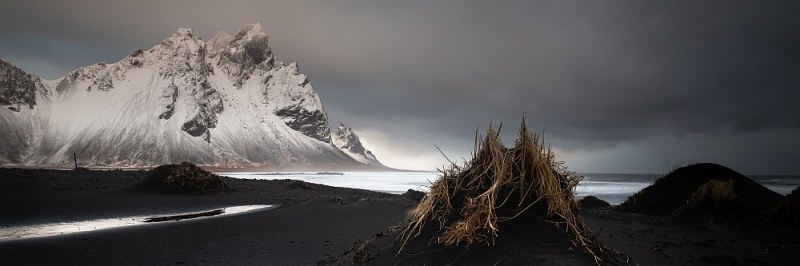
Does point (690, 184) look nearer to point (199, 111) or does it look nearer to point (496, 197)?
point (496, 197)

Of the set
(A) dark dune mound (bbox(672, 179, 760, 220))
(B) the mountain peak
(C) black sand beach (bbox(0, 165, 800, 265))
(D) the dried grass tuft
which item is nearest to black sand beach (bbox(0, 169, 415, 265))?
(C) black sand beach (bbox(0, 165, 800, 265))

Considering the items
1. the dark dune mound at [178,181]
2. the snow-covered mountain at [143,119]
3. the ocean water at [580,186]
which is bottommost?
the ocean water at [580,186]

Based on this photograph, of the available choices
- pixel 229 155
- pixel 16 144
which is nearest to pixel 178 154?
pixel 229 155

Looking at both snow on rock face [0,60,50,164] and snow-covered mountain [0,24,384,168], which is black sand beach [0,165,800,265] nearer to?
snow-covered mountain [0,24,384,168]

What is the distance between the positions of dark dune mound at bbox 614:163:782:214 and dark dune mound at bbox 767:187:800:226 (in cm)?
301

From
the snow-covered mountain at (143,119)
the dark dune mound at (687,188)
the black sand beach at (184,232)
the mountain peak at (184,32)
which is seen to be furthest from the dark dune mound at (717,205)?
the mountain peak at (184,32)

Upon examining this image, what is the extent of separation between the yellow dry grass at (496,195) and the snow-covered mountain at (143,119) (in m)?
137

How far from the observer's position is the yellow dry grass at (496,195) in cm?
327

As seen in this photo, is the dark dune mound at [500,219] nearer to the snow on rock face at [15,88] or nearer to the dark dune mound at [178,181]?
the dark dune mound at [178,181]

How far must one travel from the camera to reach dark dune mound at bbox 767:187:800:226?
24.6 feet

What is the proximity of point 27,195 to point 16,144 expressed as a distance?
5985 inches

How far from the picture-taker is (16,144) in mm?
121688

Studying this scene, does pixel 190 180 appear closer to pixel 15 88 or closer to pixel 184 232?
pixel 184 232

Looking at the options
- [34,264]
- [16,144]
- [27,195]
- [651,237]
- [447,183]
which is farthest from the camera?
[16,144]
